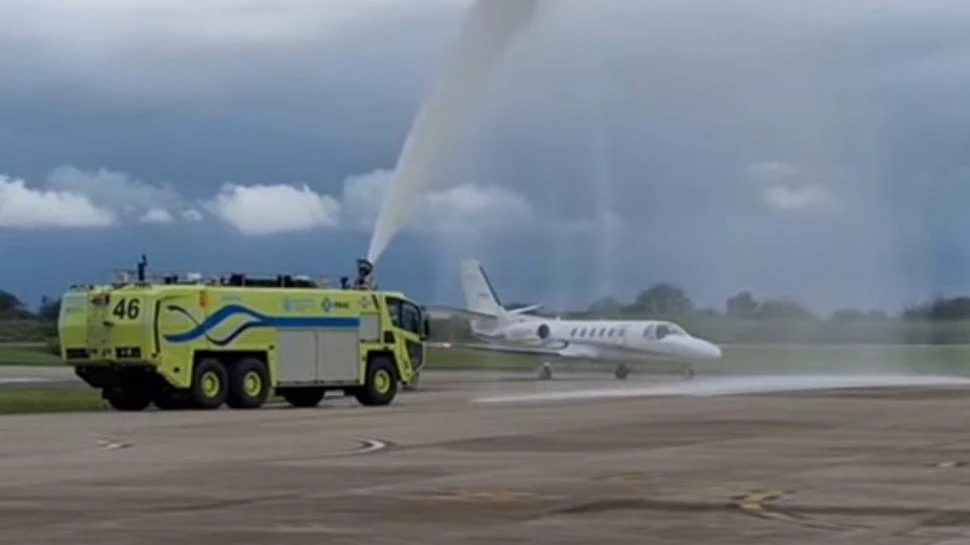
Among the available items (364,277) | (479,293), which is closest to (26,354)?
(479,293)

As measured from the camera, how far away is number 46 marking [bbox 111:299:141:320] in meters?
45.4

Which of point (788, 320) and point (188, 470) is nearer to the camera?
point (188, 470)

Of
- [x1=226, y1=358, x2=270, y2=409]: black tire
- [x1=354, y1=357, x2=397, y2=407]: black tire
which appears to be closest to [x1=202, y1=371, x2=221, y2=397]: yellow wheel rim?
[x1=226, y1=358, x2=270, y2=409]: black tire

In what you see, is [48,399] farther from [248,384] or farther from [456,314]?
[456,314]

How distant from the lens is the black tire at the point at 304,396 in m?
49.1

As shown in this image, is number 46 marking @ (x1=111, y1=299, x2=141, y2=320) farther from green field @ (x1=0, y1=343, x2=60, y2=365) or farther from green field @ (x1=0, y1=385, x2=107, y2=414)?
green field @ (x1=0, y1=343, x2=60, y2=365)

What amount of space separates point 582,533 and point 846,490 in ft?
17.2

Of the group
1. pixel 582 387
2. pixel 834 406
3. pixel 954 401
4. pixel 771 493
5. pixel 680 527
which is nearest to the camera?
pixel 680 527

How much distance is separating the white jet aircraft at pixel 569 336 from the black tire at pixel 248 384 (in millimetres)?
32702

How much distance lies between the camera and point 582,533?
17.3 meters

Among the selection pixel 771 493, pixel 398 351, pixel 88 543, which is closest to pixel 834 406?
pixel 398 351

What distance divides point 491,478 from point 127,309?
2382 centimetres

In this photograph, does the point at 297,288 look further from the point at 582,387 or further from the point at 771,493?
the point at 771,493

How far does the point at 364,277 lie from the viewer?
5034 cm
